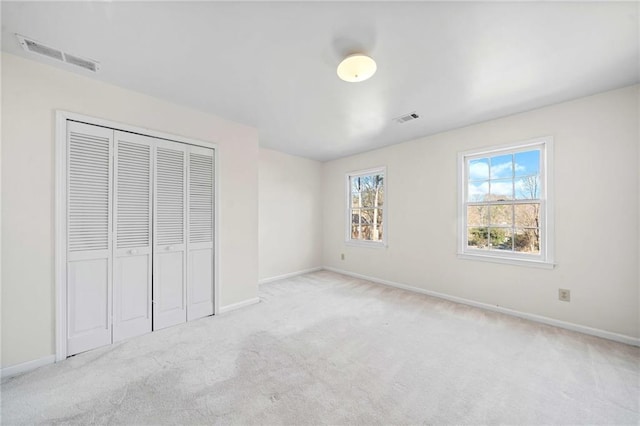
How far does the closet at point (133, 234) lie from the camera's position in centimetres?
225

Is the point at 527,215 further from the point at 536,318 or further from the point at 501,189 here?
the point at 536,318

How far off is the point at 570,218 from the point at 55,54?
5.04 metres

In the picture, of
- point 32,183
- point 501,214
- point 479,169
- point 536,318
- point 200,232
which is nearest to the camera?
point 32,183

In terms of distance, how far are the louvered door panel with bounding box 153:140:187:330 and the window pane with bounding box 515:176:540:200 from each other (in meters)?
4.08

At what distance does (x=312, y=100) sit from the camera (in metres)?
2.75

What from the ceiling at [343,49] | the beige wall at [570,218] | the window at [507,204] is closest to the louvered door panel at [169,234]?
the ceiling at [343,49]

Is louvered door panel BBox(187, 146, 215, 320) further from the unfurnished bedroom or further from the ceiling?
the ceiling

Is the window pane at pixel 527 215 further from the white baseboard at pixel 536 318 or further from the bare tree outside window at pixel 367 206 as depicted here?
the bare tree outside window at pixel 367 206

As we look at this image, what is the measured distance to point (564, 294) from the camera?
2746 millimetres

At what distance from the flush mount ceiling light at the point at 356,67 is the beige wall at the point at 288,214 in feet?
9.40

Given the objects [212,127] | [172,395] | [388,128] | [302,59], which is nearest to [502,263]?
[388,128]

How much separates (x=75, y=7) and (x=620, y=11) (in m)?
3.37

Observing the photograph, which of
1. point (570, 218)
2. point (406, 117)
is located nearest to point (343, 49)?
point (406, 117)

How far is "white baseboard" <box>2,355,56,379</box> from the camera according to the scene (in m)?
1.91
